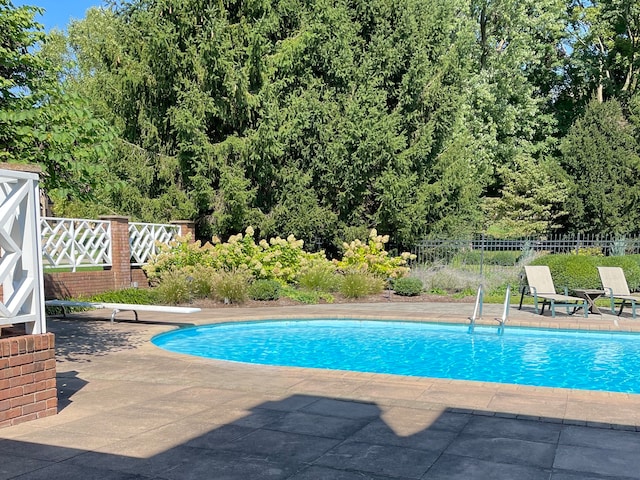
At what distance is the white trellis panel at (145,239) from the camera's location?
55.2 feet

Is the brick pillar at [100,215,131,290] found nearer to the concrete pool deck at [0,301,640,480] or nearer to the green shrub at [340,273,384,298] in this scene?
the green shrub at [340,273,384,298]

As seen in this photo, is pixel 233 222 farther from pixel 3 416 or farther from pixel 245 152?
pixel 3 416

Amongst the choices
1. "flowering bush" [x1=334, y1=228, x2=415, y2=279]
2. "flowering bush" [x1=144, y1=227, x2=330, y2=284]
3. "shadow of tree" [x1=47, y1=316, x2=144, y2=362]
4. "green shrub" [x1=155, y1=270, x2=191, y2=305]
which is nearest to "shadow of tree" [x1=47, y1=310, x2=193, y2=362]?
"shadow of tree" [x1=47, y1=316, x2=144, y2=362]

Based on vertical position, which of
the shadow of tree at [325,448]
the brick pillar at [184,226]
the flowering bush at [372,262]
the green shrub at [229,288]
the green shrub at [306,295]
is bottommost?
the shadow of tree at [325,448]

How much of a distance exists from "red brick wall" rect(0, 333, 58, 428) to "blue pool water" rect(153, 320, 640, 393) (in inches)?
209

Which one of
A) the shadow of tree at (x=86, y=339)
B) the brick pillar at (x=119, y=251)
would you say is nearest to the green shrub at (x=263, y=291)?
the brick pillar at (x=119, y=251)

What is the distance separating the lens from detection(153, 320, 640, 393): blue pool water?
9289 millimetres

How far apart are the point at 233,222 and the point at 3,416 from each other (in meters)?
15.2

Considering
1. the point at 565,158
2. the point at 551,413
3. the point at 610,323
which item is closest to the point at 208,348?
the point at 551,413

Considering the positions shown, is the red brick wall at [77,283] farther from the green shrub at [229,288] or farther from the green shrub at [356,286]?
the green shrub at [356,286]

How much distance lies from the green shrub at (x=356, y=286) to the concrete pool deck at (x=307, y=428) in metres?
8.99

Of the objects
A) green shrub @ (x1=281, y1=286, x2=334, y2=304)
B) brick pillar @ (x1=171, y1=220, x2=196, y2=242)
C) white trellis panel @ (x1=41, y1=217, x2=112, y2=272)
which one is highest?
brick pillar @ (x1=171, y1=220, x2=196, y2=242)

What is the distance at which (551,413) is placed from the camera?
533cm

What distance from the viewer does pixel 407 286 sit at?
56.3ft
